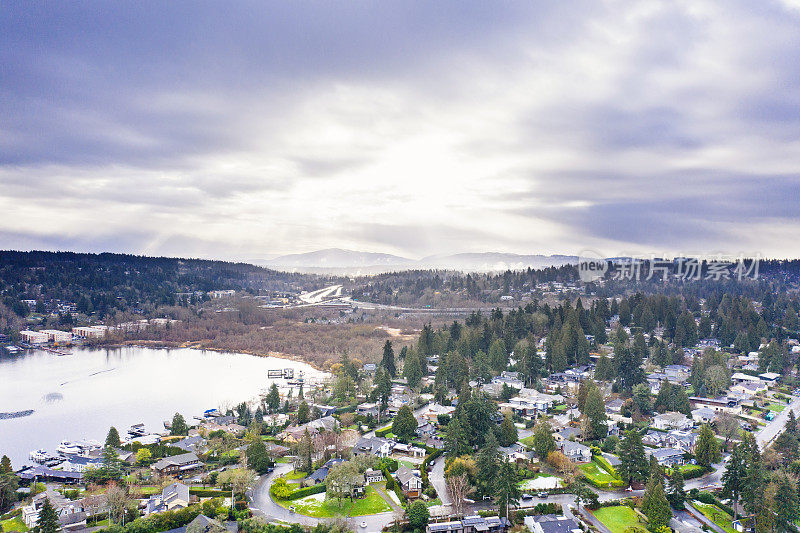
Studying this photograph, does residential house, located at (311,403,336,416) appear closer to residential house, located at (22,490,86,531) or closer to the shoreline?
residential house, located at (22,490,86,531)

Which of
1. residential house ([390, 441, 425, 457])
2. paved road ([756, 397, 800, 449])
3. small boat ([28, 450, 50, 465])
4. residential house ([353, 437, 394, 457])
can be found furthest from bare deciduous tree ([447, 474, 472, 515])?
small boat ([28, 450, 50, 465])

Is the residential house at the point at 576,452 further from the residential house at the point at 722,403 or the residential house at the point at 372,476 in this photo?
the residential house at the point at 722,403

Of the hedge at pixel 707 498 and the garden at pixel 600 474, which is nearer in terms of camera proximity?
the hedge at pixel 707 498

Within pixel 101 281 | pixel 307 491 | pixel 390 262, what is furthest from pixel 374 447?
pixel 390 262

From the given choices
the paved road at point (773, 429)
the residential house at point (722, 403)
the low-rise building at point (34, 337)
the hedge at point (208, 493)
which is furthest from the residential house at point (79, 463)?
the low-rise building at point (34, 337)

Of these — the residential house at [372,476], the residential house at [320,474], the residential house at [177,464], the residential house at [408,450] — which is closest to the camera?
the residential house at [320,474]

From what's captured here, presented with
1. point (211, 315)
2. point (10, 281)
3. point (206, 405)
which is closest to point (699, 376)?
point (206, 405)
